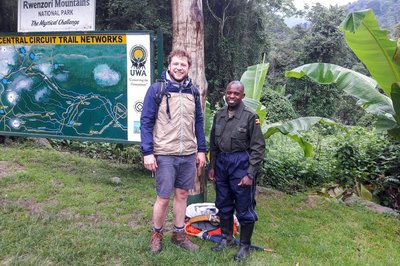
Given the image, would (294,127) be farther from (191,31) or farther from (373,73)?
→ (191,31)

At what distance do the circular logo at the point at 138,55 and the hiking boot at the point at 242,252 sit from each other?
2.90 meters

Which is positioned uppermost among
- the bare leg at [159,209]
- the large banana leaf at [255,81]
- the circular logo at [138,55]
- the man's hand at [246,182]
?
the circular logo at [138,55]

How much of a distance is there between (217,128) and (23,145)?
562cm

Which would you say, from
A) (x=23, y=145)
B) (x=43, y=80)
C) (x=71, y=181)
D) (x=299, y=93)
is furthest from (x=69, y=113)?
(x=299, y=93)

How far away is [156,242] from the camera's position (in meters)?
3.48

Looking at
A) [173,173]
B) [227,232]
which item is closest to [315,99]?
[227,232]

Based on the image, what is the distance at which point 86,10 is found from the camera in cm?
541

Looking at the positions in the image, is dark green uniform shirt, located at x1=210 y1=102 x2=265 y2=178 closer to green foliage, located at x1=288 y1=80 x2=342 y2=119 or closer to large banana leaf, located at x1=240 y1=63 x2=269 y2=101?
large banana leaf, located at x1=240 y1=63 x2=269 y2=101

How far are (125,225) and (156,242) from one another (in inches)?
30.2

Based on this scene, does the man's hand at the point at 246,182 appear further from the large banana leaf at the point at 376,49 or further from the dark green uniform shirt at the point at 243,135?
the large banana leaf at the point at 376,49

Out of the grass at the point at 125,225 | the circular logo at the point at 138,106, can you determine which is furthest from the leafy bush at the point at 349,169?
the circular logo at the point at 138,106

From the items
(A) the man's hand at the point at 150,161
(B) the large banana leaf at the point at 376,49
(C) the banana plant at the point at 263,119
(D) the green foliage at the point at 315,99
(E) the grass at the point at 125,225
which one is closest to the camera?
(A) the man's hand at the point at 150,161

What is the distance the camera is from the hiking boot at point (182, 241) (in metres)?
3.58

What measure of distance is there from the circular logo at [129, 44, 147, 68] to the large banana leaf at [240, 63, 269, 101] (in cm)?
152
